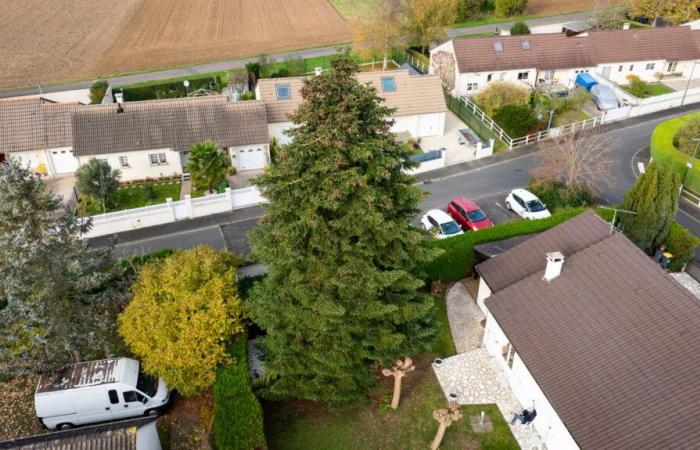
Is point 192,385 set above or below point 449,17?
below

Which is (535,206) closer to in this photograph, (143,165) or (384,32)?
(143,165)

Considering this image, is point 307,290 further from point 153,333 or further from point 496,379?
point 496,379

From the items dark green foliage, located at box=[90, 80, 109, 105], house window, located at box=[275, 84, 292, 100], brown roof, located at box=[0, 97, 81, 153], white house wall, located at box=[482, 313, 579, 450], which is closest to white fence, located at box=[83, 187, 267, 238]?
brown roof, located at box=[0, 97, 81, 153]

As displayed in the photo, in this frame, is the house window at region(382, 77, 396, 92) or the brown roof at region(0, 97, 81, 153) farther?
the house window at region(382, 77, 396, 92)

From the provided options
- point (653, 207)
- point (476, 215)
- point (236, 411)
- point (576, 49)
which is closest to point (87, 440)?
point (236, 411)

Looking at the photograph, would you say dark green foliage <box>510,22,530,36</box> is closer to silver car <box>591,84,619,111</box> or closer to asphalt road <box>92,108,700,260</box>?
silver car <box>591,84,619,111</box>

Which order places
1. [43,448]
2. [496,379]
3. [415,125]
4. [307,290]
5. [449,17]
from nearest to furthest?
[43,448] < [307,290] < [496,379] < [415,125] < [449,17]

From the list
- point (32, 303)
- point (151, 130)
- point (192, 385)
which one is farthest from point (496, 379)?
point (151, 130)
